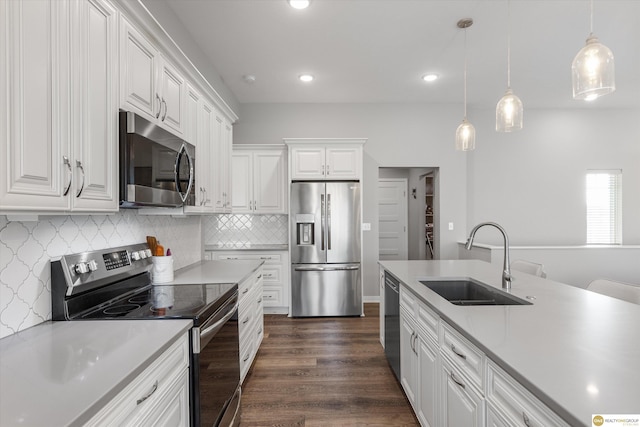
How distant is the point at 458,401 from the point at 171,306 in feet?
4.59

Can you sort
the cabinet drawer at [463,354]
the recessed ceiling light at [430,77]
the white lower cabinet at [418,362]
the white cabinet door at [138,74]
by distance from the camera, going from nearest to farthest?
the cabinet drawer at [463,354] → the white cabinet door at [138,74] → the white lower cabinet at [418,362] → the recessed ceiling light at [430,77]

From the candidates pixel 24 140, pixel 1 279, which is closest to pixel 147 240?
pixel 1 279

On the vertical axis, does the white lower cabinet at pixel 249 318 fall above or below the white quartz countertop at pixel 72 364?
below

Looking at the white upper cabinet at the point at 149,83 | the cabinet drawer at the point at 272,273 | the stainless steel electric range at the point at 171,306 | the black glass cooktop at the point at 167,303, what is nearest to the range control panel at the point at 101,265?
the stainless steel electric range at the point at 171,306

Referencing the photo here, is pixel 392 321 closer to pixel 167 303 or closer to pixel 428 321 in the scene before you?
pixel 428 321

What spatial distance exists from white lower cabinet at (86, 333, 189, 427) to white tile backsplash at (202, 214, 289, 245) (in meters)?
3.30

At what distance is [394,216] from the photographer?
6918 mm

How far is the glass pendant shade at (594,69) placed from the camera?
154cm

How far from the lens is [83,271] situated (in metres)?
1.57

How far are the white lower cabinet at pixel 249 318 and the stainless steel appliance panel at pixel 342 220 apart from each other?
4.56ft

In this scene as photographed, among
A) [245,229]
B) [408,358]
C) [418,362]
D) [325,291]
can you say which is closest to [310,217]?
[325,291]

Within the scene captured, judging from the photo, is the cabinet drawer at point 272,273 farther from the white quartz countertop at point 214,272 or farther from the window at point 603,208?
the window at point 603,208

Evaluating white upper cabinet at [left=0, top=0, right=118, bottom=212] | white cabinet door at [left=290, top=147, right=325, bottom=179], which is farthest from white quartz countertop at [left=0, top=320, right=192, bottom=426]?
white cabinet door at [left=290, top=147, right=325, bottom=179]

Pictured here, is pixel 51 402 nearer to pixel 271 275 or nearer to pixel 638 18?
pixel 271 275
